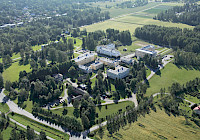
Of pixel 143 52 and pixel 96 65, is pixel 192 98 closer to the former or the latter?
pixel 143 52

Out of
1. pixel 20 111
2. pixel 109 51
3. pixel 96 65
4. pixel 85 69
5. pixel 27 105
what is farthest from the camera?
pixel 109 51

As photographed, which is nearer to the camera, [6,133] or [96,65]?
[6,133]

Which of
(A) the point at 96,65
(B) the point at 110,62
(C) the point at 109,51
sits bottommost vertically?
(A) the point at 96,65

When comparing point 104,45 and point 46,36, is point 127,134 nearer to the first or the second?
point 104,45

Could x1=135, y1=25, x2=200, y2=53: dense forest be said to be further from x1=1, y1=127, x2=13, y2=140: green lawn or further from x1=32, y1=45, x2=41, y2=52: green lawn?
x1=1, y1=127, x2=13, y2=140: green lawn

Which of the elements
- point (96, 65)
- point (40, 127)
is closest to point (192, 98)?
point (96, 65)

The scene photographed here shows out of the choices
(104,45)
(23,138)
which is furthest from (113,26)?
(23,138)
